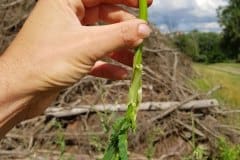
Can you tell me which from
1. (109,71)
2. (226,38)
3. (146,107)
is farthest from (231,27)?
(109,71)

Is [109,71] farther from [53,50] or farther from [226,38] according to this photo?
[226,38]

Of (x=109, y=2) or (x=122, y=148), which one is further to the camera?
(x=109, y=2)

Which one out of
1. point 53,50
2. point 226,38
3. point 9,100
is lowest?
point 226,38

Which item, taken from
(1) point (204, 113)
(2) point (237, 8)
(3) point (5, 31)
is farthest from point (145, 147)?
(2) point (237, 8)

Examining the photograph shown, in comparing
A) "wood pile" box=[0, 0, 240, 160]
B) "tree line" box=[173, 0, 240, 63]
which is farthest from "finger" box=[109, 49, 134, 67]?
"tree line" box=[173, 0, 240, 63]

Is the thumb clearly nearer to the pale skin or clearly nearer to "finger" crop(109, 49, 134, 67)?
the pale skin

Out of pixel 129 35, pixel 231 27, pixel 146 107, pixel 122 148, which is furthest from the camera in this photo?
pixel 231 27

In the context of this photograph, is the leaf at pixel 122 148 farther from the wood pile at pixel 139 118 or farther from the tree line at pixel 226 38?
the tree line at pixel 226 38
